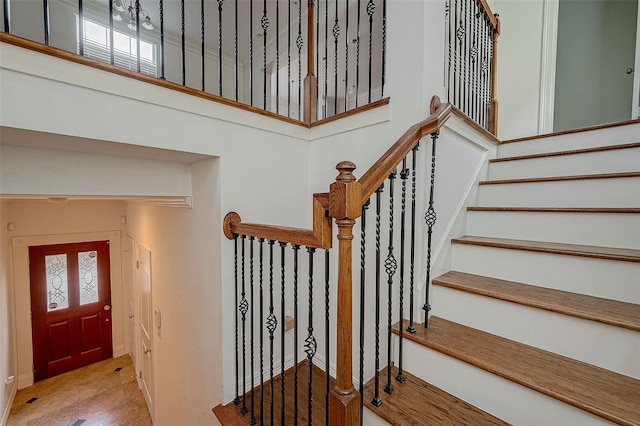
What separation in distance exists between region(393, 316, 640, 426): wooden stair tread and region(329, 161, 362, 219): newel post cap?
76 centimetres

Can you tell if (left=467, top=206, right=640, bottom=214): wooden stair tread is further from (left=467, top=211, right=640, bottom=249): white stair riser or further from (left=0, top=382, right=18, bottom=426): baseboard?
(left=0, top=382, right=18, bottom=426): baseboard

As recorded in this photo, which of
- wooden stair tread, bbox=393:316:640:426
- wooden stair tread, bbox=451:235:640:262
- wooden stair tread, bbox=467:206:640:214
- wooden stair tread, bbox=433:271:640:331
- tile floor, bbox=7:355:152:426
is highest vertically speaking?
wooden stair tread, bbox=467:206:640:214

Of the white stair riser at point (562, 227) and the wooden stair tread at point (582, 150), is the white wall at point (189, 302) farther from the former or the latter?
the wooden stair tread at point (582, 150)

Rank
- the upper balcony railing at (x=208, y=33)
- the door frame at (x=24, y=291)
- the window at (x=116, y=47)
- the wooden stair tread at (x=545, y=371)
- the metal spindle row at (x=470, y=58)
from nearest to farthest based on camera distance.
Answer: the wooden stair tread at (x=545, y=371) → the metal spindle row at (x=470, y=58) → the upper balcony railing at (x=208, y=33) → the window at (x=116, y=47) → the door frame at (x=24, y=291)

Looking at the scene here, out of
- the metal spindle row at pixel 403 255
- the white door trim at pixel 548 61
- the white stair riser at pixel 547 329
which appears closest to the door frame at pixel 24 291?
the metal spindle row at pixel 403 255

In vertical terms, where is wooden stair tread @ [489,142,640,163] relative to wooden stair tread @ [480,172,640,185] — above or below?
above

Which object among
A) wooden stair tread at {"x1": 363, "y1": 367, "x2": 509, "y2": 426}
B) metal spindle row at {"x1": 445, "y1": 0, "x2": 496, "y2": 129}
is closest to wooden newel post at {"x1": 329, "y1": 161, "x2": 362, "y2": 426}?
wooden stair tread at {"x1": 363, "y1": 367, "x2": 509, "y2": 426}

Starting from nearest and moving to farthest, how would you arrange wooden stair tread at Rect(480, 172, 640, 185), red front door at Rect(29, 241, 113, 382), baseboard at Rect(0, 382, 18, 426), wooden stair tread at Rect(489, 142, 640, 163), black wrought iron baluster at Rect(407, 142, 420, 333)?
black wrought iron baluster at Rect(407, 142, 420, 333)
wooden stair tread at Rect(480, 172, 640, 185)
wooden stair tread at Rect(489, 142, 640, 163)
baseboard at Rect(0, 382, 18, 426)
red front door at Rect(29, 241, 113, 382)

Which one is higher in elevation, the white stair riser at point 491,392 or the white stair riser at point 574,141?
the white stair riser at point 574,141

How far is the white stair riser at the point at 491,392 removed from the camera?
897mm

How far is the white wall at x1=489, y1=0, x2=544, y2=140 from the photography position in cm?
292

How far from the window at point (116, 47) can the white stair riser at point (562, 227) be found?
13.1 ft

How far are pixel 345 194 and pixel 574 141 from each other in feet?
7.09

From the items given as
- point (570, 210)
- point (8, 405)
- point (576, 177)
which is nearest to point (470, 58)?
point (576, 177)
